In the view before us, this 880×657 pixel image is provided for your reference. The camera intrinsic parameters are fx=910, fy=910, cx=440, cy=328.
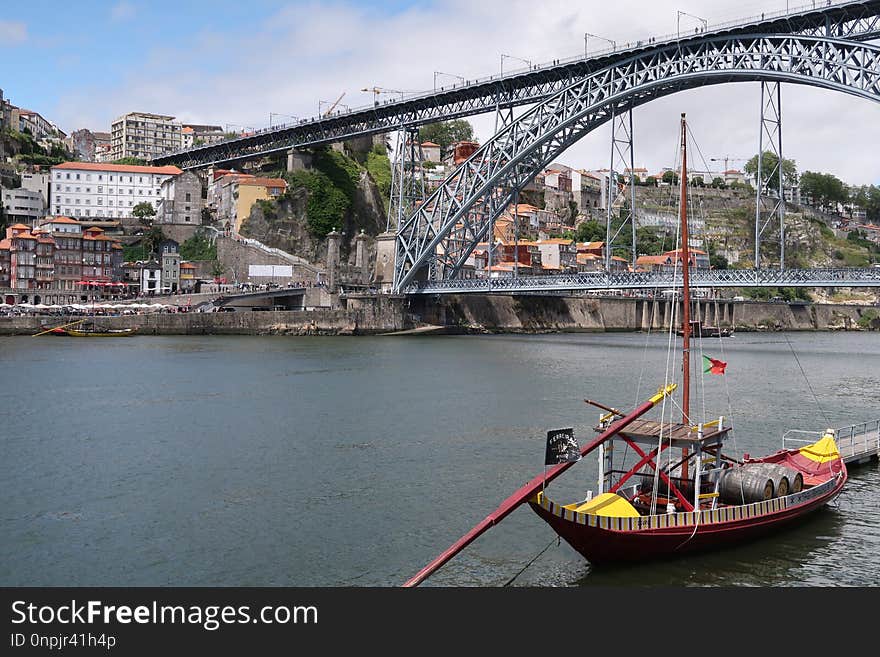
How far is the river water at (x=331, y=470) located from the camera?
11492 millimetres

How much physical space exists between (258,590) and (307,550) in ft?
5.49

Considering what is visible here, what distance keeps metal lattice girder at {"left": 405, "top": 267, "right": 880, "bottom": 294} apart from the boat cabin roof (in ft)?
67.9

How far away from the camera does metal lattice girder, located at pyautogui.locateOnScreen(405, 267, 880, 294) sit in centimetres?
4116

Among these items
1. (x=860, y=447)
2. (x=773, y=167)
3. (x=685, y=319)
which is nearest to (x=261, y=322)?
(x=860, y=447)

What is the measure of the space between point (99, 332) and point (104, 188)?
1040 inches

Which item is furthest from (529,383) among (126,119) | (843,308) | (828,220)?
(828,220)

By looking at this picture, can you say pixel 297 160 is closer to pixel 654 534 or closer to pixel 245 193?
pixel 245 193

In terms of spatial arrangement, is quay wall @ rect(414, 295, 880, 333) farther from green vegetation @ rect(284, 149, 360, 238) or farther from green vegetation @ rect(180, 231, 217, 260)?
green vegetation @ rect(180, 231, 217, 260)

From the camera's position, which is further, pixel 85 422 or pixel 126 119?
pixel 126 119

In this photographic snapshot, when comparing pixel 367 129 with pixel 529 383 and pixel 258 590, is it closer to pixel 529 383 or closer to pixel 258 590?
pixel 529 383

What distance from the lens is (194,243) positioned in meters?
65.4

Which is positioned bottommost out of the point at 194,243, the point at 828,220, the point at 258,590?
the point at 258,590

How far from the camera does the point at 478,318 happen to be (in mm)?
62750

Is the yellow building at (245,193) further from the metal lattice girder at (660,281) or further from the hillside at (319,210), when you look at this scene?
the metal lattice girder at (660,281)
